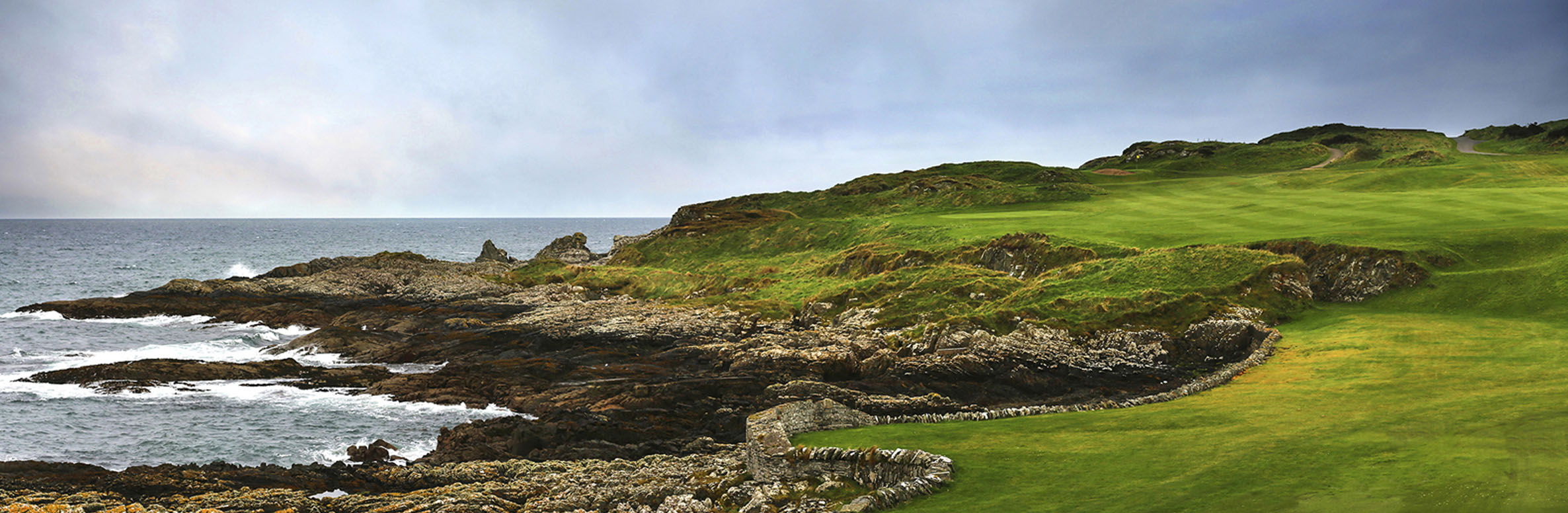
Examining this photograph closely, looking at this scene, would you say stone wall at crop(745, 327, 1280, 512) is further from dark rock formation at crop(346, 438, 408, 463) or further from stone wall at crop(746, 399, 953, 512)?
dark rock formation at crop(346, 438, 408, 463)

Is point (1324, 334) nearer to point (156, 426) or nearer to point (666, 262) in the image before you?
point (156, 426)

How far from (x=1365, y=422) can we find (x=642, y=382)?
76.3 ft

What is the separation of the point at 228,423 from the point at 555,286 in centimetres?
3300

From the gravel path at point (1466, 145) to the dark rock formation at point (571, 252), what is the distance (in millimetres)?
101350

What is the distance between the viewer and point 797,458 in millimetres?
18266

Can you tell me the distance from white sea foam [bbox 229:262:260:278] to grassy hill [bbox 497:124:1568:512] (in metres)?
51.5

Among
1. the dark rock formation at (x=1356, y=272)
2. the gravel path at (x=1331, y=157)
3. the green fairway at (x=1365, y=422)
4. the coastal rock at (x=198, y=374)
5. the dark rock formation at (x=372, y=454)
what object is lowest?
the dark rock formation at (x=372, y=454)

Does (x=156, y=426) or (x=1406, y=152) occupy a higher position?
(x=1406, y=152)

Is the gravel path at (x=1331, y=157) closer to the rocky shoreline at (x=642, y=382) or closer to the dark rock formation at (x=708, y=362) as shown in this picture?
the dark rock formation at (x=708, y=362)

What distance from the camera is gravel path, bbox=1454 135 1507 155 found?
99.1m

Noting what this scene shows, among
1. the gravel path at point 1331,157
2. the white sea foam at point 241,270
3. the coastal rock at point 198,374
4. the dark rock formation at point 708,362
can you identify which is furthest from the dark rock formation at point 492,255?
the gravel path at point 1331,157

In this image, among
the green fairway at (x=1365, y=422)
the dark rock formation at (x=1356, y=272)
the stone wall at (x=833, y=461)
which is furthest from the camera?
the dark rock formation at (x=1356, y=272)

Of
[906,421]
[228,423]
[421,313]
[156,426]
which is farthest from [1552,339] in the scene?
[421,313]

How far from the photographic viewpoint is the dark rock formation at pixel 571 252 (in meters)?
97.3
